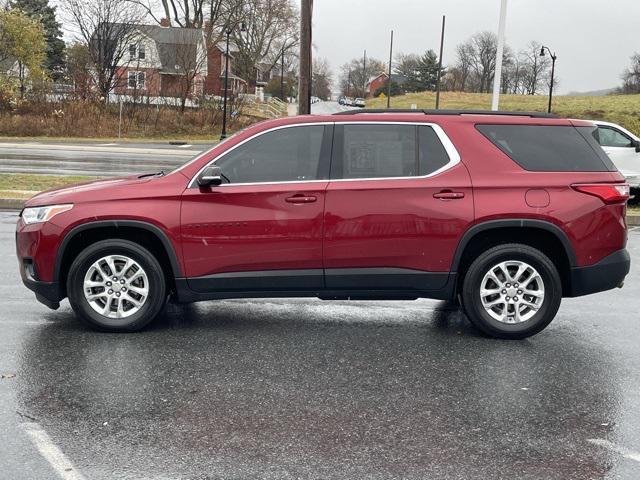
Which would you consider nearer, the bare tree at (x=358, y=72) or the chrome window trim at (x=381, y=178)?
the chrome window trim at (x=381, y=178)

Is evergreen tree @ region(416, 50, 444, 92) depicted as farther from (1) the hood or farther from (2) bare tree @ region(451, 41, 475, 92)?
(1) the hood

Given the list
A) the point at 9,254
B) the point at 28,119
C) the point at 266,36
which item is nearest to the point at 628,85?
the point at 266,36

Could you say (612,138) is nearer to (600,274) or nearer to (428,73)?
(600,274)

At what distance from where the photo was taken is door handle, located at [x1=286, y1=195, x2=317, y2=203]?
5773 millimetres

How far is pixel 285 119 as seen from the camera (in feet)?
19.7

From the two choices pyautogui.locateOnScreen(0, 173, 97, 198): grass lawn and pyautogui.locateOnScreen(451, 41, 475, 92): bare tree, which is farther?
pyautogui.locateOnScreen(451, 41, 475, 92): bare tree

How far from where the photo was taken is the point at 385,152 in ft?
19.5

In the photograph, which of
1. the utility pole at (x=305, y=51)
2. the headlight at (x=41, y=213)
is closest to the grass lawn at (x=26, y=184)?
the utility pole at (x=305, y=51)

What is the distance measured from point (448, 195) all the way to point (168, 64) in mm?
62179

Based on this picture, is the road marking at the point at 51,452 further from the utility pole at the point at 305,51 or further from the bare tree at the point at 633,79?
the bare tree at the point at 633,79

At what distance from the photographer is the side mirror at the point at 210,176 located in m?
5.71

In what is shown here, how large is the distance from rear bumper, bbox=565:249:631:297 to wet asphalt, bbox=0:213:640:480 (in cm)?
48

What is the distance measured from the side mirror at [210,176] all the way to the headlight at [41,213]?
3.63 ft

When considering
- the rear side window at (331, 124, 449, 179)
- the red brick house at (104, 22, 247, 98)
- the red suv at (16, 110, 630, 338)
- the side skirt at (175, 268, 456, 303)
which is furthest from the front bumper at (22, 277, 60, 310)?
the red brick house at (104, 22, 247, 98)
